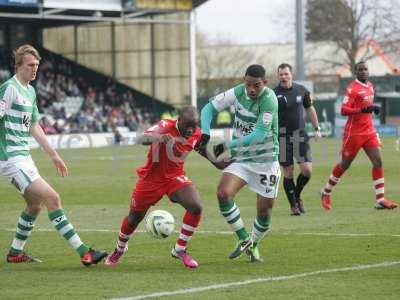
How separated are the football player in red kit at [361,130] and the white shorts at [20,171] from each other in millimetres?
7460

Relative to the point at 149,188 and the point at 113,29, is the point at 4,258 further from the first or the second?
the point at 113,29

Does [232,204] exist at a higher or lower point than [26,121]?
lower

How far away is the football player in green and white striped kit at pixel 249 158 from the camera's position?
37.0ft

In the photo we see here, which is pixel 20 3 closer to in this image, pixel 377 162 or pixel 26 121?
pixel 377 162

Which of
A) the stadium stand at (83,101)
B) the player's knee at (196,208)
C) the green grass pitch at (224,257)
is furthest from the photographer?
the stadium stand at (83,101)

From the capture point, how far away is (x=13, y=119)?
11.1 m

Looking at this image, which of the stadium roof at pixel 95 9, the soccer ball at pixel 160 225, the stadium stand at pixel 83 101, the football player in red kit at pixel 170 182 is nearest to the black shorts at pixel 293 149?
the soccer ball at pixel 160 225

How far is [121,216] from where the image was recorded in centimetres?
1697

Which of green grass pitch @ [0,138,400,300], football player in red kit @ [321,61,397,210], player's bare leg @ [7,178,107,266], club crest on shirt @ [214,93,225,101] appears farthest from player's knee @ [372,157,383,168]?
player's bare leg @ [7,178,107,266]

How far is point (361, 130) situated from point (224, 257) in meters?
6.52

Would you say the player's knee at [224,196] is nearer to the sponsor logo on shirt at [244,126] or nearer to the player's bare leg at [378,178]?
the sponsor logo on shirt at [244,126]

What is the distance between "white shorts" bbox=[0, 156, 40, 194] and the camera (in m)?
11.0

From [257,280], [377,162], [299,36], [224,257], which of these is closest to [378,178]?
[377,162]

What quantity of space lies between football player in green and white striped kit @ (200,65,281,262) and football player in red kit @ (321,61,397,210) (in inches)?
235
